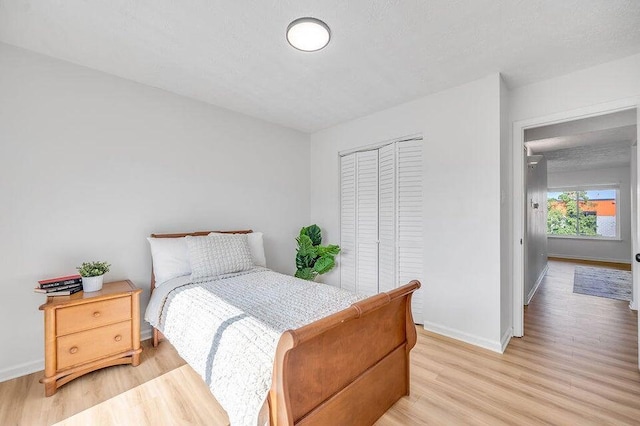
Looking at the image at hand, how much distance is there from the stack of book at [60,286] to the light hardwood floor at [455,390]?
26.6 inches

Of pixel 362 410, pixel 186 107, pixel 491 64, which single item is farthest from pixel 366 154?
pixel 362 410

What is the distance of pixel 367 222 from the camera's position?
3633mm

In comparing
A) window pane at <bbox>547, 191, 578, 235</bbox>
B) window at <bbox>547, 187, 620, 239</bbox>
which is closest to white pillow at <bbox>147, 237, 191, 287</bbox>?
window at <bbox>547, 187, 620, 239</bbox>

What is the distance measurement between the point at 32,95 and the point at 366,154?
331cm

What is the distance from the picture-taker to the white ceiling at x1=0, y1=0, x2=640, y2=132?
5.45ft

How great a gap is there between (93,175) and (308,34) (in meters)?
2.21

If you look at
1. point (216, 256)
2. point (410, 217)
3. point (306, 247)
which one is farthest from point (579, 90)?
point (216, 256)

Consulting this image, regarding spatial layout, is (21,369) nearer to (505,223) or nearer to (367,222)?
(367,222)

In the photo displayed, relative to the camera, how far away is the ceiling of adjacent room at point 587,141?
294cm

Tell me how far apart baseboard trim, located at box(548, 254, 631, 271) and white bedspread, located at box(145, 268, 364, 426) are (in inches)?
324

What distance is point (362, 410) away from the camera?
1527mm

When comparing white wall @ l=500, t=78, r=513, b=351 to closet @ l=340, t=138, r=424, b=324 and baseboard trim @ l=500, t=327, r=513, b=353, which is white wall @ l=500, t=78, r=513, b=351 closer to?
baseboard trim @ l=500, t=327, r=513, b=353

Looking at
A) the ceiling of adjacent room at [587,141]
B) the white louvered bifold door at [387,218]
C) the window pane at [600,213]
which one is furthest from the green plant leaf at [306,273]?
the window pane at [600,213]

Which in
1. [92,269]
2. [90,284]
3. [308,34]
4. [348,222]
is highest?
[308,34]
